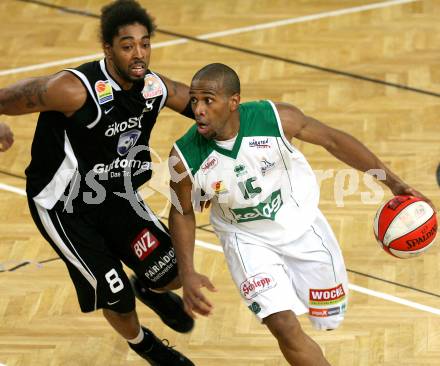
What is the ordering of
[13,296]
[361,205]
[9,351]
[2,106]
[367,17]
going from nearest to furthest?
[2,106], [9,351], [13,296], [361,205], [367,17]

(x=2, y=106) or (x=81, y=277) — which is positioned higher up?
(x=2, y=106)

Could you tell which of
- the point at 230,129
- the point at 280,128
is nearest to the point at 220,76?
the point at 230,129

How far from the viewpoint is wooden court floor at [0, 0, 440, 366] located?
20.9 ft

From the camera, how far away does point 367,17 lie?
1060cm

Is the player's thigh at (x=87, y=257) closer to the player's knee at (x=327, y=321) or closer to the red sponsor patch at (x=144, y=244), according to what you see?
the red sponsor patch at (x=144, y=244)

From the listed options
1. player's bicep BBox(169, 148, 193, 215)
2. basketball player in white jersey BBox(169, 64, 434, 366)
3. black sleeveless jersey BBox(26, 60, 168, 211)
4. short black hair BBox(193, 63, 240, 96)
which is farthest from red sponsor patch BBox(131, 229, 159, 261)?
short black hair BBox(193, 63, 240, 96)

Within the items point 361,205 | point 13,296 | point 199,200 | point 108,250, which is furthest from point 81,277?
point 361,205

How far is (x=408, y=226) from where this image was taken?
556 cm

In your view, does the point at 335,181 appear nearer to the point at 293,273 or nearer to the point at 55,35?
the point at 293,273

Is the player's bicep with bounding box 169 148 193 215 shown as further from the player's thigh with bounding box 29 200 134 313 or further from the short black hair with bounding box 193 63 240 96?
the player's thigh with bounding box 29 200 134 313

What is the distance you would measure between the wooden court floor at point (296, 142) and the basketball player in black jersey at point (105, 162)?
2.31ft

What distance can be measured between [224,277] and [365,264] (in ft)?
2.92

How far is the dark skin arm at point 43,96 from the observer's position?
17.5ft

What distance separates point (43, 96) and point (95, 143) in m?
0.37
